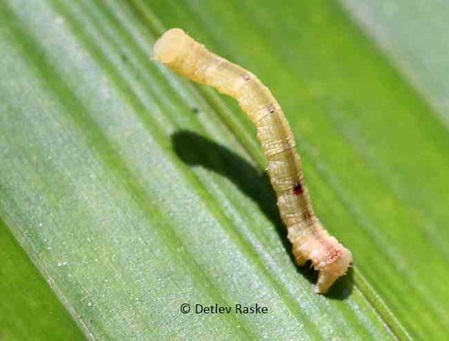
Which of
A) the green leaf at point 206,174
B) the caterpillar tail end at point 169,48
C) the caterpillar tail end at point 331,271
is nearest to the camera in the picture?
the green leaf at point 206,174

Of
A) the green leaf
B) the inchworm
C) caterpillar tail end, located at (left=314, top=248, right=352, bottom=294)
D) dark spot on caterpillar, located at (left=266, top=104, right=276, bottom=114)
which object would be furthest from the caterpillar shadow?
dark spot on caterpillar, located at (left=266, top=104, right=276, bottom=114)

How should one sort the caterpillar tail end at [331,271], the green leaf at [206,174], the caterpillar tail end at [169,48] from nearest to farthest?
the green leaf at [206,174], the caterpillar tail end at [331,271], the caterpillar tail end at [169,48]

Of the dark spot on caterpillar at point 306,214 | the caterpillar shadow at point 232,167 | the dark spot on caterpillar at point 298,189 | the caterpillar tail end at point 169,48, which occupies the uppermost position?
the caterpillar tail end at point 169,48

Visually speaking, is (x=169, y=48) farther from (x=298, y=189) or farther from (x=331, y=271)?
(x=331, y=271)

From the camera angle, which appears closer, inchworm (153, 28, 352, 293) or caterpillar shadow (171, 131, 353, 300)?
inchworm (153, 28, 352, 293)

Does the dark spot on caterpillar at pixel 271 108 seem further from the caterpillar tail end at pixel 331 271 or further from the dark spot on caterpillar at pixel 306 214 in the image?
the caterpillar tail end at pixel 331 271

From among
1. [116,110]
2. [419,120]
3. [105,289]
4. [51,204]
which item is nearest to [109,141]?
[116,110]

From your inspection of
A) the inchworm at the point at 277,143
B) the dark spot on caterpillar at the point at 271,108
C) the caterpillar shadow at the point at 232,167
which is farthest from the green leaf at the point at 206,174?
the dark spot on caterpillar at the point at 271,108

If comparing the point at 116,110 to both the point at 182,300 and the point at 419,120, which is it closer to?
the point at 182,300

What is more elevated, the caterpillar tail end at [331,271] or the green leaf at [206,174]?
the green leaf at [206,174]

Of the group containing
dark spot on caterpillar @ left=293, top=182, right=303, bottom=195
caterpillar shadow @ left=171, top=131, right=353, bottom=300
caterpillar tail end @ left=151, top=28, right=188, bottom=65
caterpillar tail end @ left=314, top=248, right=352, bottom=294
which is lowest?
caterpillar tail end @ left=314, top=248, right=352, bottom=294

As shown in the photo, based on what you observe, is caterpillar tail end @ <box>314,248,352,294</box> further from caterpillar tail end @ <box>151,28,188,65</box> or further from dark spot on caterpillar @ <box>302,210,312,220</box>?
caterpillar tail end @ <box>151,28,188,65</box>
